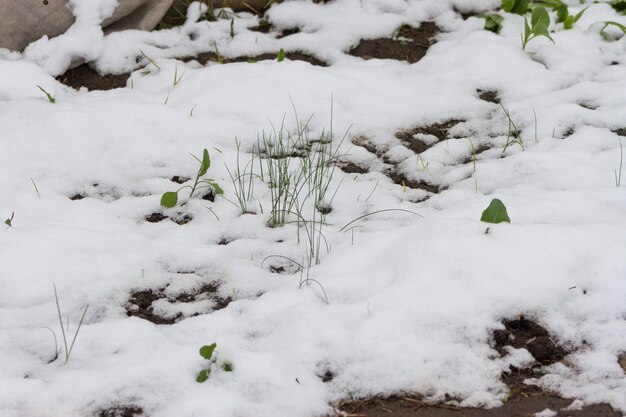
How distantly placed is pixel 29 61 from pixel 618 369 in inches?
135

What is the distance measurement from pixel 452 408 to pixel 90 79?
3027 mm

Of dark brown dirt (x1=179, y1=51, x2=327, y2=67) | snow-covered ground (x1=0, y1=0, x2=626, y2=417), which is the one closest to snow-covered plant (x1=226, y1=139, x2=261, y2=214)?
snow-covered ground (x1=0, y1=0, x2=626, y2=417)

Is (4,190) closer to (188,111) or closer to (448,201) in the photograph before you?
(188,111)

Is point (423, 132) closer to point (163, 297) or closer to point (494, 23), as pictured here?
point (494, 23)

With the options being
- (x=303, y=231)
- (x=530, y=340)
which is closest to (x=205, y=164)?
(x=303, y=231)

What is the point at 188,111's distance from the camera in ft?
12.7

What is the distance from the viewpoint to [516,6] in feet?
16.0

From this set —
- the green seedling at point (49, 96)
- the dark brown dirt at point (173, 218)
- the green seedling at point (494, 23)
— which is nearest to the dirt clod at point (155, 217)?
the dark brown dirt at point (173, 218)

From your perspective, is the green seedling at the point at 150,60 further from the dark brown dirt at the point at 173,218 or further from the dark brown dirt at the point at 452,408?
the dark brown dirt at the point at 452,408

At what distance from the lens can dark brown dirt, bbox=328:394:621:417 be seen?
2.17 metres

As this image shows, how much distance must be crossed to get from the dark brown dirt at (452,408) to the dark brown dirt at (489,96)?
2186mm

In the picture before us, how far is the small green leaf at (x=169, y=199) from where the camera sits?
3221 mm

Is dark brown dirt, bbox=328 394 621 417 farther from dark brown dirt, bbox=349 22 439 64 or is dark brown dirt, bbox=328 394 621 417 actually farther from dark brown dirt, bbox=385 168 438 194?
dark brown dirt, bbox=349 22 439 64

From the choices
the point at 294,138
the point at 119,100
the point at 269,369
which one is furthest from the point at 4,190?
the point at 269,369
